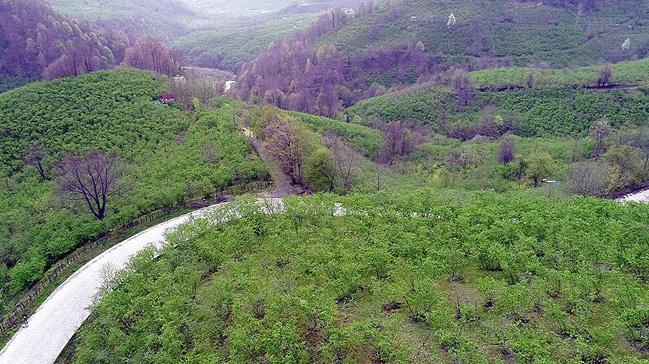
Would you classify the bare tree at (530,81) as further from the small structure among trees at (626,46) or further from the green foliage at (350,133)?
the small structure among trees at (626,46)

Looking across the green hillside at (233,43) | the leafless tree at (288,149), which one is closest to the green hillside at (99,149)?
the leafless tree at (288,149)

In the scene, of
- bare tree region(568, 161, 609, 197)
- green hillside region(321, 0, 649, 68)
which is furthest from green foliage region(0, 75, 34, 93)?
bare tree region(568, 161, 609, 197)

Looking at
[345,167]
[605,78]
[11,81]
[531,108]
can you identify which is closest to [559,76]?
[605,78]

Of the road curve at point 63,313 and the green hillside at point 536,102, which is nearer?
the road curve at point 63,313

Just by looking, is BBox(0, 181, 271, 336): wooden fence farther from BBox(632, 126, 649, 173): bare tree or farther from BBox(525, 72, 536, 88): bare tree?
BBox(525, 72, 536, 88): bare tree

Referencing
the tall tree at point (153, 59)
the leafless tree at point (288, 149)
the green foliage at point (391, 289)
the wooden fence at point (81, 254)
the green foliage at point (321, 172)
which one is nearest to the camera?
the green foliage at point (391, 289)

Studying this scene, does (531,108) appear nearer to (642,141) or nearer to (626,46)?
(642,141)

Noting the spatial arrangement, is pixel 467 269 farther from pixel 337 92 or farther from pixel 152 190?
pixel 337 92
